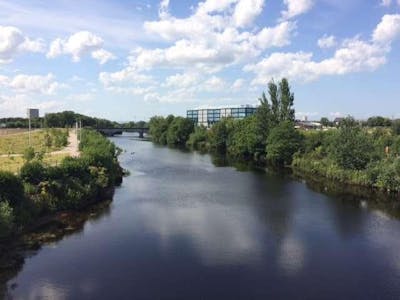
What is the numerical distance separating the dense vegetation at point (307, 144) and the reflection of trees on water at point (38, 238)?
2935 cm

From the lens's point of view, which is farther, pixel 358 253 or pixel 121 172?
pixel 121 172

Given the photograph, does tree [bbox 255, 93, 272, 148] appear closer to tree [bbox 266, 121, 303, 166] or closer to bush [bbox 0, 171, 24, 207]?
tree [bbox 266, 121, 303, 166]

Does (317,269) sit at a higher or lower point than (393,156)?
lower

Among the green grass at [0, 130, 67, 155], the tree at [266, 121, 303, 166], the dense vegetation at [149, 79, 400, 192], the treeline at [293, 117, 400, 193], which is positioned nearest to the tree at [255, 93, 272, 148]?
the dense vegetation at [149, 79, 400, 192]

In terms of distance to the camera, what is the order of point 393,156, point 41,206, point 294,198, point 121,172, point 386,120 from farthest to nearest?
point 386,120, point 121,172, point 393,156, point 294,198, point 41,206

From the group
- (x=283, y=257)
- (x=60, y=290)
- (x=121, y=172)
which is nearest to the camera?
(x=60, y=290)

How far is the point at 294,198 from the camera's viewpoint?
43.3 meters

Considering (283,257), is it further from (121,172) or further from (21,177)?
(121,172)

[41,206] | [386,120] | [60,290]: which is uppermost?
[386,120]

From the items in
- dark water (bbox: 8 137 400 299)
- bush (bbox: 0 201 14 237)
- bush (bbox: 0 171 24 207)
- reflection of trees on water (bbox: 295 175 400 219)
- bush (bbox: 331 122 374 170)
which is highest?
bush (bbox: 331 122 374 170)

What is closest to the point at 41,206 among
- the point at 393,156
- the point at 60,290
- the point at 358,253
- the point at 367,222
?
the point at 60,290

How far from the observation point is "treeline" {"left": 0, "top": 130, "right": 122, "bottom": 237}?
28688mm

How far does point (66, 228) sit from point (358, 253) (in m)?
19.3

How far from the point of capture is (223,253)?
26.3 metres
